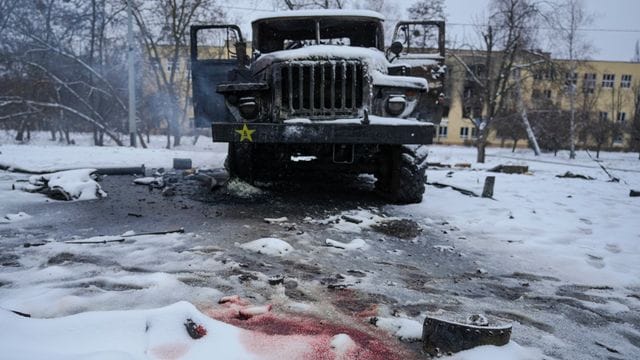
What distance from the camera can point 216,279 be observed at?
2.38 m

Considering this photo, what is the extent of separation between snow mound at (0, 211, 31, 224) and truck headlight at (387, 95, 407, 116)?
3818 mm

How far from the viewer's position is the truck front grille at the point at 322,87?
4441 mm

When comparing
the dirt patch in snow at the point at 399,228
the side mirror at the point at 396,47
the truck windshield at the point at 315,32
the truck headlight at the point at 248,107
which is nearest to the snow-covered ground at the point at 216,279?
the dirt patch in snow at the point at 399,228

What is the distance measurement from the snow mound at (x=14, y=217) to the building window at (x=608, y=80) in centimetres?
5357

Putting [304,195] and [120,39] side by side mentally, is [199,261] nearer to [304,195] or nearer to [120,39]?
[304,195]

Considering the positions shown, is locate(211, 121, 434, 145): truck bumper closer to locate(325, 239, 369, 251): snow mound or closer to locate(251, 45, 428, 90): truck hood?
locate(251, 45, 428, 90): truck hood

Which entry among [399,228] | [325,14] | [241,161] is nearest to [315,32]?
[325,14]

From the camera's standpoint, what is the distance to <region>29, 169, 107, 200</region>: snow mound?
4.75 metres

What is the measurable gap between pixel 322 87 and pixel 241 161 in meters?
1.66

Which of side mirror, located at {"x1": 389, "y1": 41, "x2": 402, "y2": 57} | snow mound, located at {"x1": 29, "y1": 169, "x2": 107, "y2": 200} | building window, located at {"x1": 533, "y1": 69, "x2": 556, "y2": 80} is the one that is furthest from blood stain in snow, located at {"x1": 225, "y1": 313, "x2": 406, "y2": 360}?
building window, located at {"x1": 533, "y1": 69, "x2": 556, "y2": 80}

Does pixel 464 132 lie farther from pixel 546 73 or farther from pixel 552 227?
pixel 552 227

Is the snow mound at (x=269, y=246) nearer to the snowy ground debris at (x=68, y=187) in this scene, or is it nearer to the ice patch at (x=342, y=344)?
the ice patch at (x=342, y=344)

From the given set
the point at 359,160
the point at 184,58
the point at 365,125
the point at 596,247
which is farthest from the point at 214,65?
the point at 184,58

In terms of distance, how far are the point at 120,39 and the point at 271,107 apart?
67.2 feet
